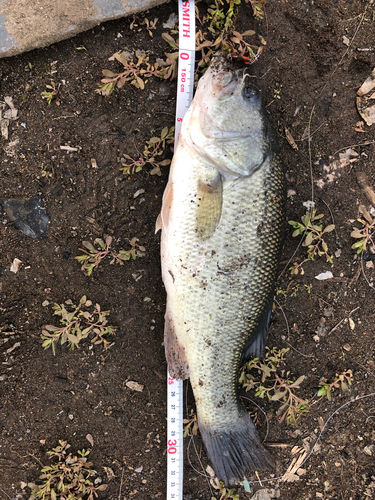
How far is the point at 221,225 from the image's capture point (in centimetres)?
206

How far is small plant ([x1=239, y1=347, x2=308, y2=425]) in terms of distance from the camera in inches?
100

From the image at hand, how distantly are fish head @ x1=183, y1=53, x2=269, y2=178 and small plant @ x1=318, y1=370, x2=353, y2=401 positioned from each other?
75.4 inches

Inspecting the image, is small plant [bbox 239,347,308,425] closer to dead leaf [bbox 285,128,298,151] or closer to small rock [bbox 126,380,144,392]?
small rock [bbox 126,380,144,392]

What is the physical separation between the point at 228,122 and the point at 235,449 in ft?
7.91

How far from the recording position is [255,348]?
2.45m

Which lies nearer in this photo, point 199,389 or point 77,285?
point 199,389

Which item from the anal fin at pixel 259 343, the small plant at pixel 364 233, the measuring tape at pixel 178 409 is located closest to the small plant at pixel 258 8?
the measuring tape at pixel 178 409

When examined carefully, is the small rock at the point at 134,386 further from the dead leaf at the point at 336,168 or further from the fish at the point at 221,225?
the dead leaf at the point at 336,168

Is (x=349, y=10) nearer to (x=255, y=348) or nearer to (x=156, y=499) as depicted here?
(x=255, y=348)

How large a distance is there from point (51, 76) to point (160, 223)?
1.43 meters

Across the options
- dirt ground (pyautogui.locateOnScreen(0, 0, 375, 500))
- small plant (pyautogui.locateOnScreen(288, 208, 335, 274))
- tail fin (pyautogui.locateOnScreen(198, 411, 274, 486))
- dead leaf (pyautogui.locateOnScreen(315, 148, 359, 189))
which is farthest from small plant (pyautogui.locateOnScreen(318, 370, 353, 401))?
dead leaf (pyautogui.locateOnScreen(315, 148, 359, 189))

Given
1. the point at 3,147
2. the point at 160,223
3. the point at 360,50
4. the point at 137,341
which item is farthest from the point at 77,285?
the point at 360,50

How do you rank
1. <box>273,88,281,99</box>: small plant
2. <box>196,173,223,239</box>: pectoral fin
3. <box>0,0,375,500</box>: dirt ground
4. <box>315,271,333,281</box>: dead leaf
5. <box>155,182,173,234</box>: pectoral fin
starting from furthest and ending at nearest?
<box>315,271,333,281</box>: dead leaf, <box>273,88,281,99</box>: small plant, <box>0,0,375,500</box>: dirt ground, <box>155,182,173,234</box>: pectoral fin, <box>196,173,223,239</box>: pectoral fin

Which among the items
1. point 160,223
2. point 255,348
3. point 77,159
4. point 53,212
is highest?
point 77,159
